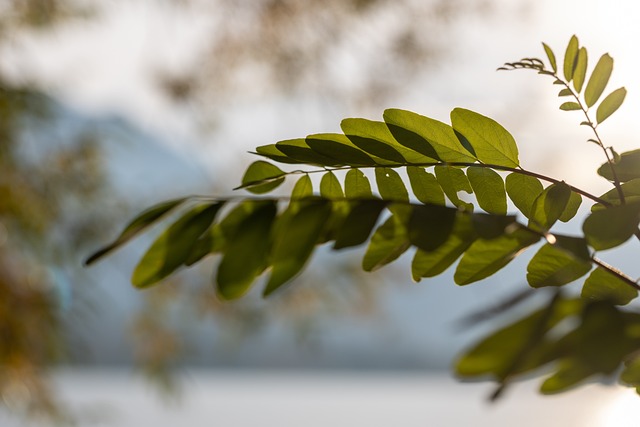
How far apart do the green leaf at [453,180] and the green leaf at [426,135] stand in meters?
0.01

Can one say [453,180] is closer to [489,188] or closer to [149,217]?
[489,188]

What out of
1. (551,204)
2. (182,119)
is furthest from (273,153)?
(182,119)

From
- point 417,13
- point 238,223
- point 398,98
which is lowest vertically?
point 238,223

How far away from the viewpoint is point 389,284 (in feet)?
9.29

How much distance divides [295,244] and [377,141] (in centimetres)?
9

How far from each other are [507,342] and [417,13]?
239cm

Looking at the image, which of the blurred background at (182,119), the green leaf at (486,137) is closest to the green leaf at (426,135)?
the green leaf at (486,137)

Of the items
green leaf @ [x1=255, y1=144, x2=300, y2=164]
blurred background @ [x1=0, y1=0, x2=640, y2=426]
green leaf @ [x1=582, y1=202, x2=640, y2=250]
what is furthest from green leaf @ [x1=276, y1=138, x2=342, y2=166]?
blurred background @ [x1=0, y1=0, x2=640, y2=426]

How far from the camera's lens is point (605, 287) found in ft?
1.07

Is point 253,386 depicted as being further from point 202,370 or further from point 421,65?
point 421,65

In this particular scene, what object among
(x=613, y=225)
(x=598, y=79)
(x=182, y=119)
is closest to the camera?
(x=613, y=225)

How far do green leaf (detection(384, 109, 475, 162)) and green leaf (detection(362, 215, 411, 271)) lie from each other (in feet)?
0.15

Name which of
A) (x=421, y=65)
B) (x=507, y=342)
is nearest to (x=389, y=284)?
(x=421, y=65)

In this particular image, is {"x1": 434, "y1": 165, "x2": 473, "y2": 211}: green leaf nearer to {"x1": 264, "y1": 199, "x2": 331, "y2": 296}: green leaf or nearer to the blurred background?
{"x1": 264, "y1": 199, "x2": 331, "y2": 296}: green leaf
